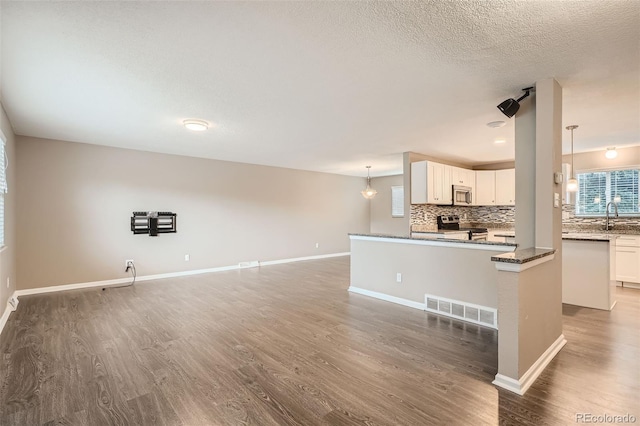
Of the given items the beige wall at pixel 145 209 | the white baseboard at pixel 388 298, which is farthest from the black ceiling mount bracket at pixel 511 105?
the beige wall at pixel 145 209

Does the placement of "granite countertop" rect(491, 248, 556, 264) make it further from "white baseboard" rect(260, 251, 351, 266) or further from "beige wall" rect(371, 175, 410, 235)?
"beige wall" rect(371, 175, 410, 235)

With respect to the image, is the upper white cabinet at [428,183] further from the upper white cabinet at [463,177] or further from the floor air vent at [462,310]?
the floor air vent at [462,310]

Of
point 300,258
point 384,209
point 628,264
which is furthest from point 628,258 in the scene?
point 300,258

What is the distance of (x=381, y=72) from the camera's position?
2.54 meters

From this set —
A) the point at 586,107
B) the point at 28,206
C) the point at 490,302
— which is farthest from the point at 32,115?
the point at 586,107

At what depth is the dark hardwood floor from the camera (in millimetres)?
1957

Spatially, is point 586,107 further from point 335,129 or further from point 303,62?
point 303,62

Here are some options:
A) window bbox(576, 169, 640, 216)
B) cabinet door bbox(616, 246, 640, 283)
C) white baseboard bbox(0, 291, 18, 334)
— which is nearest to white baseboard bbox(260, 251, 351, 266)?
white baseboard bbox(0, 291, 18, 334)

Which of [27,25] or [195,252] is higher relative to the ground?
[27,25]

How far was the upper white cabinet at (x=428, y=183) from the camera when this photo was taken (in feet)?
18.3

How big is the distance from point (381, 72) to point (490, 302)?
2.82 m

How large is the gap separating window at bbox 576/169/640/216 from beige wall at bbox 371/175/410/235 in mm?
4276

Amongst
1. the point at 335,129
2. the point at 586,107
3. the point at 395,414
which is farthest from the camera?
the point at 335,129

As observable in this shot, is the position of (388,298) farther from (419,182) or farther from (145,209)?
(145,209)
